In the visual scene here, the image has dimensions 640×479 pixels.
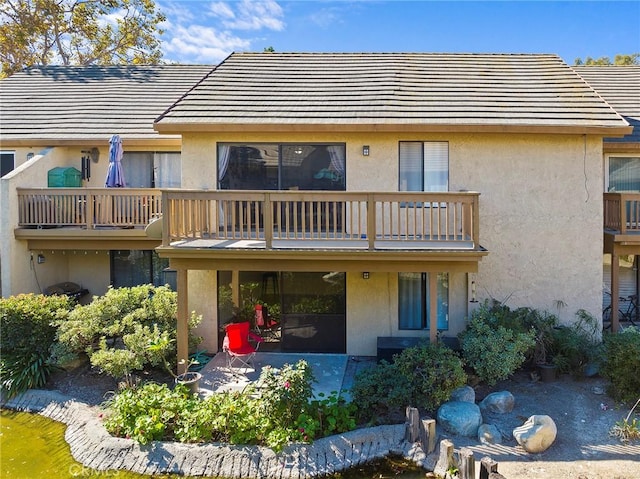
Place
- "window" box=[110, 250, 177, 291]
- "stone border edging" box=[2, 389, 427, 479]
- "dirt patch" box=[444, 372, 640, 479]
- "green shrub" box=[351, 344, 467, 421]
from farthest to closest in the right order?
"window" box=[110, 250, 177, 291], "green shrub" box=[351, 344, 467, 421], "stone border edging" box=[2, 389, 427, 479], "dirt patch" box=[444, 372, 640, 479]

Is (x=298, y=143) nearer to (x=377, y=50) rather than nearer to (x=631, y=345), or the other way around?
(x=377, y=50)

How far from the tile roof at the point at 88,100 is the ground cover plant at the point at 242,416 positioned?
743 cm

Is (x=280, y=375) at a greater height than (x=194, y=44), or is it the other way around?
(x=194, y=44)

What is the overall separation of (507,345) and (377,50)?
9868mm

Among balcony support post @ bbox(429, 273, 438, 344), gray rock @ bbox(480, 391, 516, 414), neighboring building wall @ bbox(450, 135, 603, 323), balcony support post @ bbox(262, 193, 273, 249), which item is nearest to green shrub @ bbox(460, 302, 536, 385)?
gray rock @ bbox(480, 391, 516, 414)

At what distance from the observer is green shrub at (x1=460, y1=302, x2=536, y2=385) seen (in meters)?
7.50

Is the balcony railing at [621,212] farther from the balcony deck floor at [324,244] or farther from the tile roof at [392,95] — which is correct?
the balcony deck floor at [324,244]

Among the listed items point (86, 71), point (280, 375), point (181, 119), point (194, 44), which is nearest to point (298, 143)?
point (181, 119)

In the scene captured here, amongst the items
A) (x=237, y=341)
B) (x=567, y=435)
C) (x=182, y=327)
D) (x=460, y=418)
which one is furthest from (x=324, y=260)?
(x=567, y=435)

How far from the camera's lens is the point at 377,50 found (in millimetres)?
13430

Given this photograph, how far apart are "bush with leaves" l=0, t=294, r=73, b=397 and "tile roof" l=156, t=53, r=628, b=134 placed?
15.0 feet

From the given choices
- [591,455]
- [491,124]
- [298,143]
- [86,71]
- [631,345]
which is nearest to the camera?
[591,455]

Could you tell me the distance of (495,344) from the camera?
7660mm

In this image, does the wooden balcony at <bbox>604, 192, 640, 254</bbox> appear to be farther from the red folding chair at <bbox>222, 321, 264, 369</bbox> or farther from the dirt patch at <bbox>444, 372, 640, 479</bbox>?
the red folding chair at <bbox>222, 321, 264, 369</bbox>
